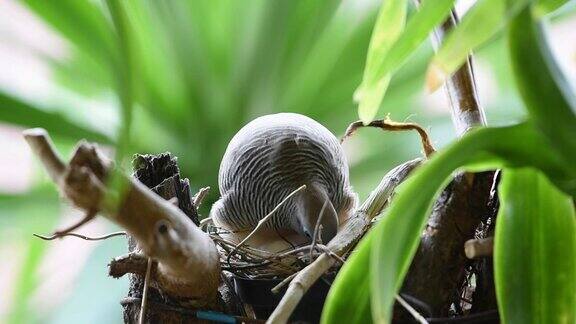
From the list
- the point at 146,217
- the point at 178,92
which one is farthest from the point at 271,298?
the point at 178,92

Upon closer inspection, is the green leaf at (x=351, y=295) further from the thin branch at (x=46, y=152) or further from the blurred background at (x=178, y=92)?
the blurred background at (x=178, y=92)

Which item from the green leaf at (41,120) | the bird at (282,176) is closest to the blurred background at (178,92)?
the green leaf at (41,120)

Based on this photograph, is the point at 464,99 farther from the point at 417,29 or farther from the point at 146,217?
the point at 146,217

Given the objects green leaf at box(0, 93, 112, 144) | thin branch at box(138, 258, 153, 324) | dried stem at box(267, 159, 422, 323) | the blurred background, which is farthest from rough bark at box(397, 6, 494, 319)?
green leaf at box(0, 93, 112, 144)

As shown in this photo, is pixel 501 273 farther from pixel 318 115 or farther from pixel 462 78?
pixel 318 115

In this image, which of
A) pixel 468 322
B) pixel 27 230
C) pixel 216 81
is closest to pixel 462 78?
pixel 468 322

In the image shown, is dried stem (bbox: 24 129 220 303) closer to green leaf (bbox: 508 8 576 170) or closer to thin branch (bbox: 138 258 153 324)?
thin branch (bbox: 138 258 153 324)

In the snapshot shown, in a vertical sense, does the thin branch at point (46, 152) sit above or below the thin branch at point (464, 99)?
below
